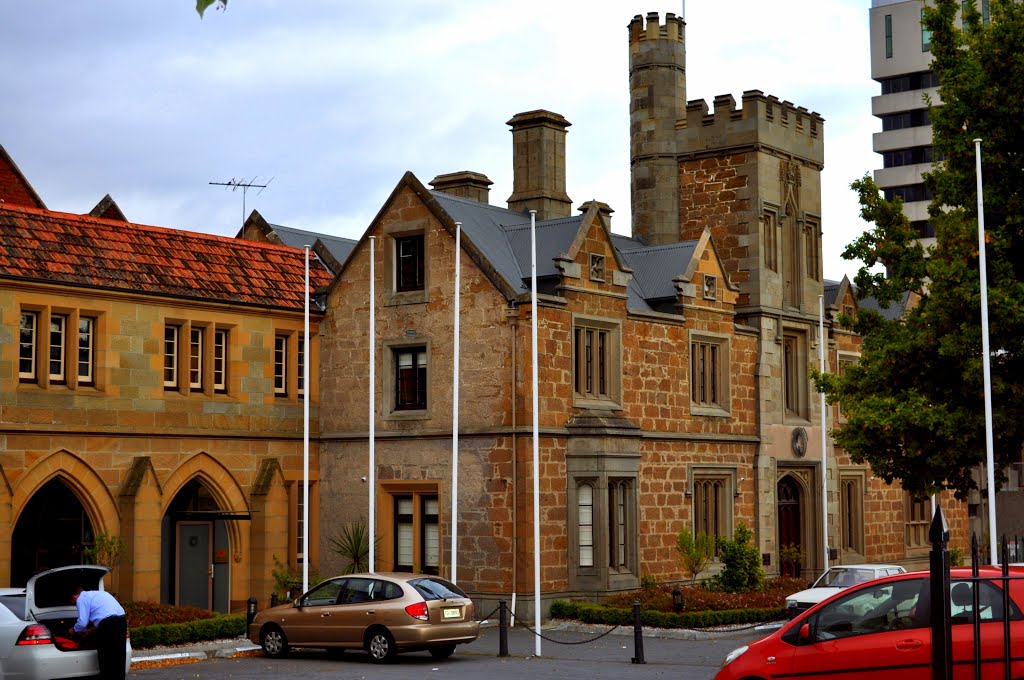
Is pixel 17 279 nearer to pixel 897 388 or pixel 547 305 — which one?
pixel 547 305

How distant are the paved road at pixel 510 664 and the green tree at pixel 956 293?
4.94 meters

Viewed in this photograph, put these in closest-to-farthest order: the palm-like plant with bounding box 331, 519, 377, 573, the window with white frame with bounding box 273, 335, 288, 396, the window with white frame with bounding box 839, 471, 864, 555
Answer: the palm-like plant with bounding box 331, 519, 377, 573, the window with white frame with bounding box 273, 335, 288, 396, the window with white frame with bounding box 839, 471, 864, 555

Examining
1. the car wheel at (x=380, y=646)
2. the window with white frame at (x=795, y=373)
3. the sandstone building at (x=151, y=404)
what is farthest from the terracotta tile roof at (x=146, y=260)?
the window with white frame at (x=795, y=373)

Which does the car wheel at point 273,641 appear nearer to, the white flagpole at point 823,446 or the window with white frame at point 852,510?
the white flagpole at point 823,446

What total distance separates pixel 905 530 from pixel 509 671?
25.7 meters

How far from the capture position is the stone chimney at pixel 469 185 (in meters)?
39.8

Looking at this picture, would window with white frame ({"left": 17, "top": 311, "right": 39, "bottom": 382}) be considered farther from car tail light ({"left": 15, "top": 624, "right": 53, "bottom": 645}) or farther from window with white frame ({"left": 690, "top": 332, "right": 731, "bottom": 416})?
window with white frame ({"left": 690, "top": 332, "right": 731, "bottom": 416})

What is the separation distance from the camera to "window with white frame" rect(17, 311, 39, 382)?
30.2m

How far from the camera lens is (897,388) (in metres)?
28.3

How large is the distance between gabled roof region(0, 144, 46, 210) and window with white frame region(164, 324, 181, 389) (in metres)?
8.15

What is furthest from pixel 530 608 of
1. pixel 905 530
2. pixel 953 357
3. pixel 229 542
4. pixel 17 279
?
pixel 905 530

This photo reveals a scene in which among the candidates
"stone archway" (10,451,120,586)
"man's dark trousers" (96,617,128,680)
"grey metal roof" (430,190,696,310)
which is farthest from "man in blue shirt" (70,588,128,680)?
"grey metal roof" (430,190,696,310)

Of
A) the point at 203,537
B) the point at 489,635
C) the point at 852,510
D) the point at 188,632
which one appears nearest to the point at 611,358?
the point at 489,635

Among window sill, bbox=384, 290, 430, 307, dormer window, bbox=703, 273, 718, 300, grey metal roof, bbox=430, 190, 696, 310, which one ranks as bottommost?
window sill, bbox=384, 290, 430, 307
